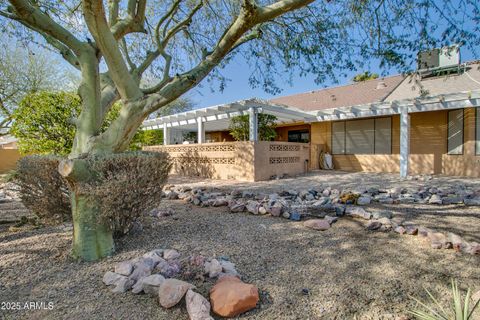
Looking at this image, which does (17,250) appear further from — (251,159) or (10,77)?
(10,77)

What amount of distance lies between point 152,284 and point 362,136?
1315 cm

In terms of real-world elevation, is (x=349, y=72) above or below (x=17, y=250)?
above

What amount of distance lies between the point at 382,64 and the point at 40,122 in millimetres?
8701

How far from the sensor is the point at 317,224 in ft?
12.1

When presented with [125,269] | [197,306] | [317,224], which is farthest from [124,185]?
[317,224]

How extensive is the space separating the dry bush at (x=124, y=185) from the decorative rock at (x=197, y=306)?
134 centimetres

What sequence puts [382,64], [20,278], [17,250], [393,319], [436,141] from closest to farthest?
1. [393,319]
2. [20,278]
3. [17,250]
4. [382,64]
5. [436,141]

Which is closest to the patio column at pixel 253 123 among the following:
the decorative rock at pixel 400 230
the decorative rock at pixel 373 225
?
the decorative rock at pixel 373 225

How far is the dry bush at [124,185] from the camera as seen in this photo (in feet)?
8.58

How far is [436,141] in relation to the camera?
36.0ft

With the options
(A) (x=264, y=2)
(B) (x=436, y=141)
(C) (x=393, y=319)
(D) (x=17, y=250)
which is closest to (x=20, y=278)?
(D) (x=17, y=250)

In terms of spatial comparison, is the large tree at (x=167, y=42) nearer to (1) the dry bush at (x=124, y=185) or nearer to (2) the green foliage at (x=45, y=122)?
(1) the dry bush at (x=124, y=185)

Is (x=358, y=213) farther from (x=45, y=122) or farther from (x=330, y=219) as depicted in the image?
(x=45, y=122)

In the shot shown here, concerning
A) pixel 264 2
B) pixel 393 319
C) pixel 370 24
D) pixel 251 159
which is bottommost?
pixel 393 319
